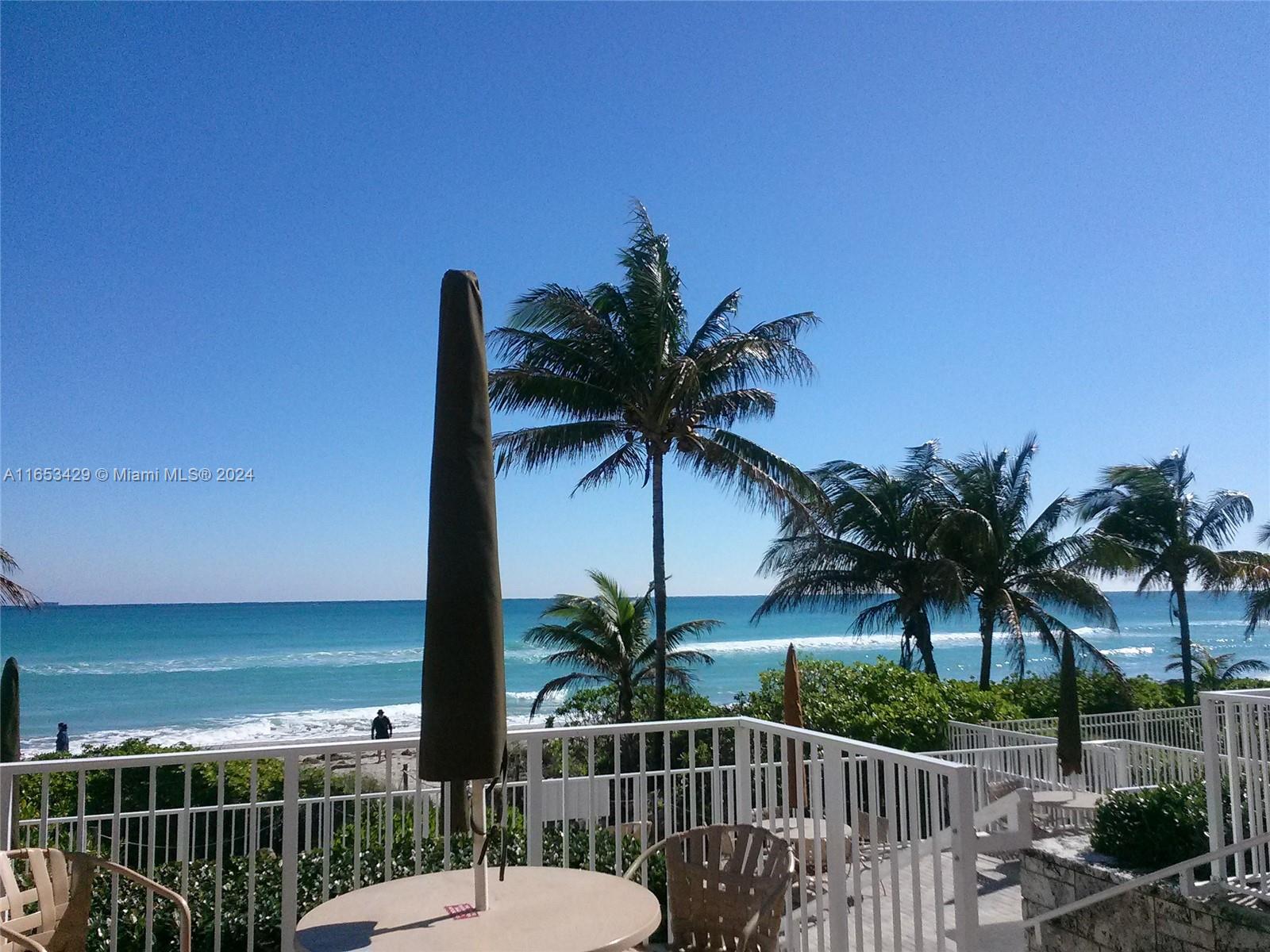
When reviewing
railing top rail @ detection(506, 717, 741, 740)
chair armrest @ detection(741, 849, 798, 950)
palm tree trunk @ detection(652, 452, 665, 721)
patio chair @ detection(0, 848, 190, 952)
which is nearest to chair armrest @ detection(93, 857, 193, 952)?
patio chair @ detection(0, 848, 190, 952)

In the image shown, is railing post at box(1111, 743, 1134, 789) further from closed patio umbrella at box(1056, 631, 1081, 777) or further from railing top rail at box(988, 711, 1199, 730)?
railing top rail at box(988, 711, 1199, 730)

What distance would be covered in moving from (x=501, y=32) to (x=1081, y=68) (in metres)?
6.32

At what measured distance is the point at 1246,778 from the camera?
5418 millimetres

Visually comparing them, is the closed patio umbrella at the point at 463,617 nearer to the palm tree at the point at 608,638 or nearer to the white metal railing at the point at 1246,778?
the white metal railing at the point at 1246,778

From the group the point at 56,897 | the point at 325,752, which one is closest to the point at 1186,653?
the point at 325,752

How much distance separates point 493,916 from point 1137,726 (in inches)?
610

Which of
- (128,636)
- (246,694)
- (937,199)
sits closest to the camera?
(937,199)

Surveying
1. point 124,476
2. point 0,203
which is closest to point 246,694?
point 124,476

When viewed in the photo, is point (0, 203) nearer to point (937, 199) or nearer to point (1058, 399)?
point (937, 199)

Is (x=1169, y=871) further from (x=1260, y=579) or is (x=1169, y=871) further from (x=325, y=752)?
(x=1260, y=579)

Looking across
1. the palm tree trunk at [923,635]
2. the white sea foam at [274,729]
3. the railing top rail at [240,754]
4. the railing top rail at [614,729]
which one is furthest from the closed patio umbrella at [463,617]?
the white sea foam at [274,729]

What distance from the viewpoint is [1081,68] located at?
9359 millimetres

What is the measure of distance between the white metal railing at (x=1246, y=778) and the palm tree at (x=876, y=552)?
1317 cm

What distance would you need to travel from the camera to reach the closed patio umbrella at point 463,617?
213 cm
